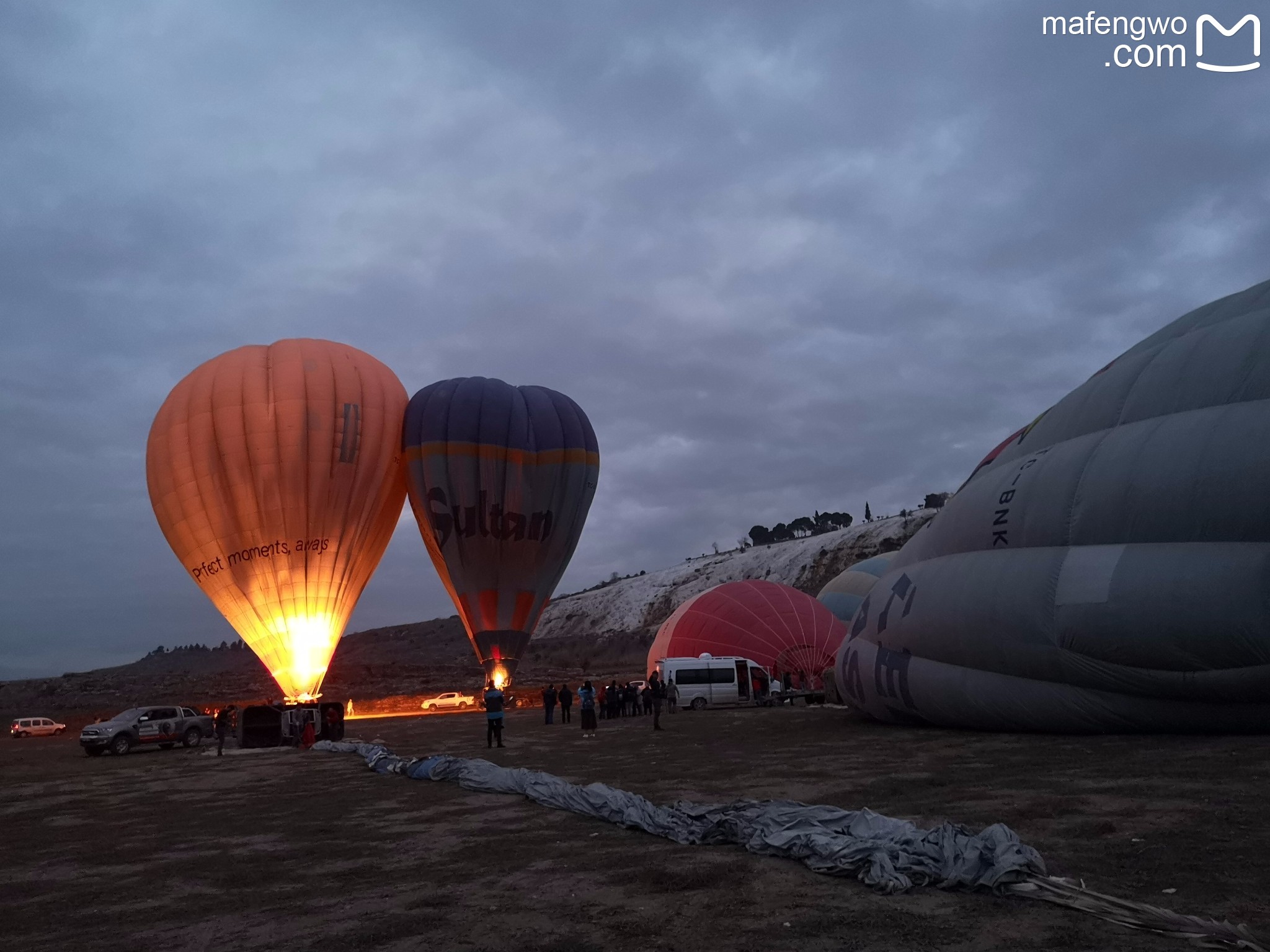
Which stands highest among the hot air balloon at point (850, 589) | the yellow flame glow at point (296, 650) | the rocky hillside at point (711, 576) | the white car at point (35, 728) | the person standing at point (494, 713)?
the rocky hillside at point (711, 576)

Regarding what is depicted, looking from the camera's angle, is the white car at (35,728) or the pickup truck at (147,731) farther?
the white car at (35,728)

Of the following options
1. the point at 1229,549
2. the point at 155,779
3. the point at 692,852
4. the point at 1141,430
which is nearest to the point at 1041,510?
the point at 1141,430

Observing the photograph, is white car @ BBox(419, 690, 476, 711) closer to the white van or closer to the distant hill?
the distant hill

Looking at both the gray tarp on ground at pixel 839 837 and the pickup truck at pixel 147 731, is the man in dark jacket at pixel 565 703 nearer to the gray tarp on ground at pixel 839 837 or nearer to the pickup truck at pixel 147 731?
the pickup truck at pixel 147 731

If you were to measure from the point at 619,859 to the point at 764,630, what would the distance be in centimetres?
2418

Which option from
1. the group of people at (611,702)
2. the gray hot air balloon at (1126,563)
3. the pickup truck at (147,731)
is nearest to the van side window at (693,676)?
the group of people at (611,702)

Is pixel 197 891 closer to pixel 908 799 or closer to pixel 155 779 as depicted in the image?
pixel 908 799

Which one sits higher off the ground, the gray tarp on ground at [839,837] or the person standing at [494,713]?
the person standing at [494,713]

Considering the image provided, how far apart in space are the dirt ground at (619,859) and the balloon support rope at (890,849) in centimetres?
10

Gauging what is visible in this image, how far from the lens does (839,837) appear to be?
6125 mm

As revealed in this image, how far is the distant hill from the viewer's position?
54781 millimetres

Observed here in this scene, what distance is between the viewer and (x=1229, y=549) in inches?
428

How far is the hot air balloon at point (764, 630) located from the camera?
30.0 metres

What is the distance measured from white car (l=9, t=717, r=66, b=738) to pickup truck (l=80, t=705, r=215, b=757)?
16.3 metres
